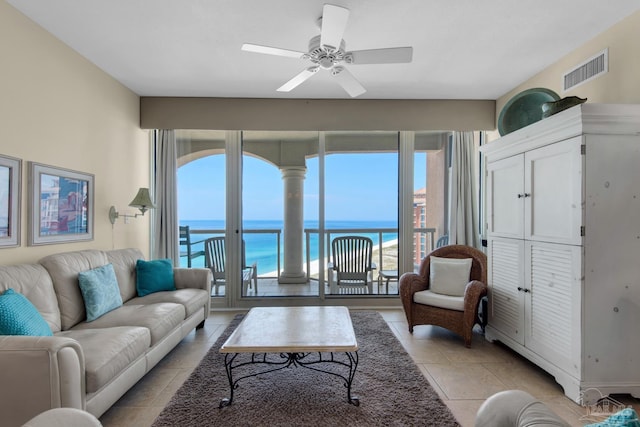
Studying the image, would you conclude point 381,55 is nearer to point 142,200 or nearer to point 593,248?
point 593,248

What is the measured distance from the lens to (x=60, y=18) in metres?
2.51

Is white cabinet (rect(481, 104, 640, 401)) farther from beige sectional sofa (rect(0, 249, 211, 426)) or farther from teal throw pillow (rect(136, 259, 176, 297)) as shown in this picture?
teal throw pillow (rect(136, 259, 176, 297))

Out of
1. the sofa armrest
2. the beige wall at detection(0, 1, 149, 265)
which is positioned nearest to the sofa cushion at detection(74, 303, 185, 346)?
the beige wall at detection(0, 1, 149, 265)

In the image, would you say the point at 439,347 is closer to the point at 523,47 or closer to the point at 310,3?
the point at 523,47

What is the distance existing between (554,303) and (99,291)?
347 centimetres

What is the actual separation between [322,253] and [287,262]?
57cm

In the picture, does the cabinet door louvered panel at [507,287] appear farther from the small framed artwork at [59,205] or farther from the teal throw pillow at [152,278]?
the small framed artwork at [59,205]

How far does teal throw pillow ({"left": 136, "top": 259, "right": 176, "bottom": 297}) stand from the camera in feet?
10.8

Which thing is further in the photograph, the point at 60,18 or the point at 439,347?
the point at 439,347

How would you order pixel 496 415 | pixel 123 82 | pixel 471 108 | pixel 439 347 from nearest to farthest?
1. pixel 496 415
2. pixel 439 347
3. pixel 123 82
4. pixel 471 108

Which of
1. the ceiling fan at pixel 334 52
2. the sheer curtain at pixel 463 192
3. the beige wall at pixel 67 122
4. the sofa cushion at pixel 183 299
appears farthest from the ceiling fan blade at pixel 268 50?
the sheer curtain at pixel 463 192

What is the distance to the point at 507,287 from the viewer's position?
9.73ft

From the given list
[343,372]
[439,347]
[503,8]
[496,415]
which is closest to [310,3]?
[503,8]

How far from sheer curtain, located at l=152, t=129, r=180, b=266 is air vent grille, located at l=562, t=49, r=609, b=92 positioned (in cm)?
442
